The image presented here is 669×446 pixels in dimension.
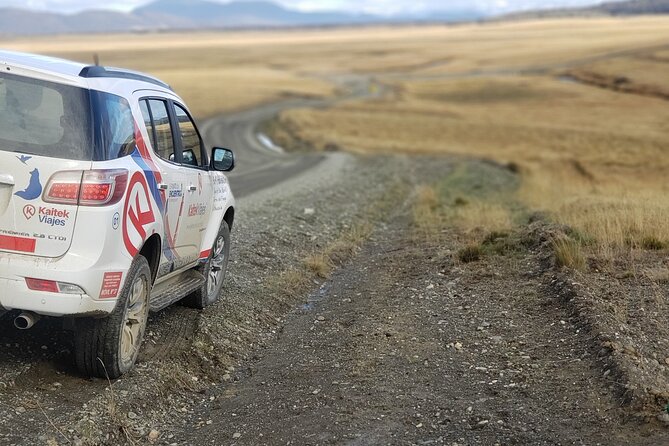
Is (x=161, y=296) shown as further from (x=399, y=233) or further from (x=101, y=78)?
(x=399, y=233)

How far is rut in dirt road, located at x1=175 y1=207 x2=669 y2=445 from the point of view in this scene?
5.15 m

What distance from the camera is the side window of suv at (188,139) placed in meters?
6.95

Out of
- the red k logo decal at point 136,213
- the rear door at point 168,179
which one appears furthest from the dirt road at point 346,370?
the red k logo decal at point 136,213

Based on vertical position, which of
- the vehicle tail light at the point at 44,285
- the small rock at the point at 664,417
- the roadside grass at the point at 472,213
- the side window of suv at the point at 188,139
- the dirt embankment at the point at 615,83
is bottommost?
the dirt embankment at the point at 615,83

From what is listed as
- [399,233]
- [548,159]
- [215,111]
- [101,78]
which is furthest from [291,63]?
[101,78]

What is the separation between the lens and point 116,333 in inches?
215

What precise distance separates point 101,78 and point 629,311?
470cm

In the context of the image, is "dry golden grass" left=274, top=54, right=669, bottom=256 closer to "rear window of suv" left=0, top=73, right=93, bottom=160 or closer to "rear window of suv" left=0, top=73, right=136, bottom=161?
"rear window of suv" left=0, top=73, right=136, bottom=161

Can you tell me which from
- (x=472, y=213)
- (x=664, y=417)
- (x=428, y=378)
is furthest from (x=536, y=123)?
(x=664, y=417)

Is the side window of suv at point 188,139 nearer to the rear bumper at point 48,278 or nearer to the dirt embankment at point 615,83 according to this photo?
the rear bumper at point 48,278

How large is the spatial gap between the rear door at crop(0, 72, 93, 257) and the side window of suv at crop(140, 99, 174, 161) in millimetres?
909

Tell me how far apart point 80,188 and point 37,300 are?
0.71 meters

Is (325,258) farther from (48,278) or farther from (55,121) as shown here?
(48,278)

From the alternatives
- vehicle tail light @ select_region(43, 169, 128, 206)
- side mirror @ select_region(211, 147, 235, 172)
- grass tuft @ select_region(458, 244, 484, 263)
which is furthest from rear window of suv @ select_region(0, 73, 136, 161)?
grass tuft @ select_region(458, 244, 484, 263)
